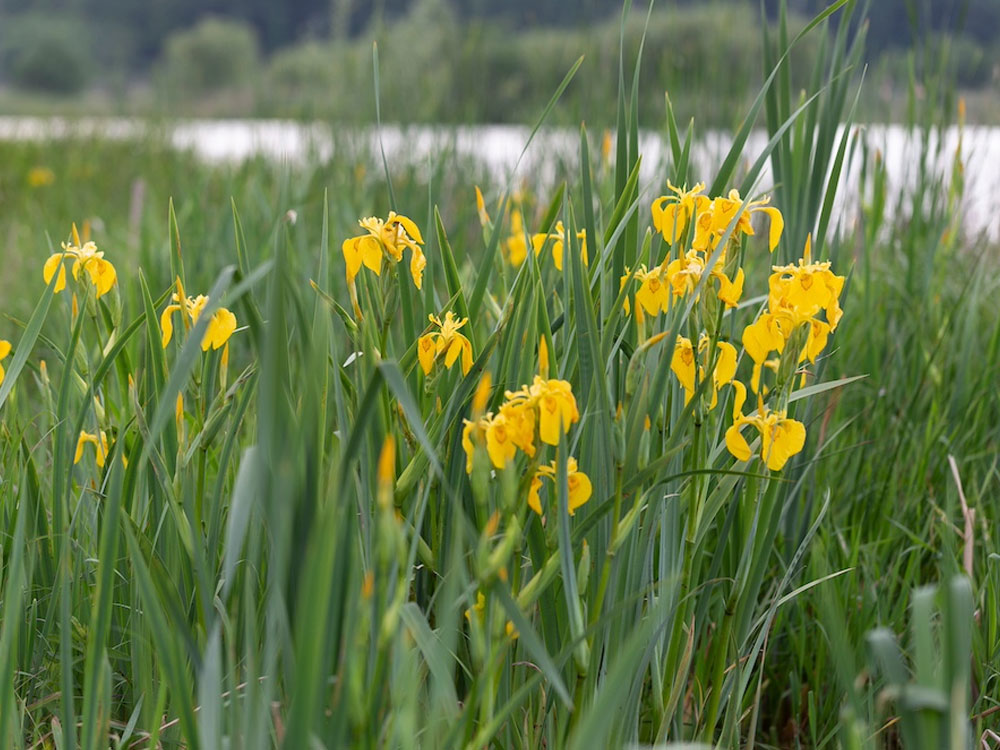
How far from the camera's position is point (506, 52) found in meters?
8.09

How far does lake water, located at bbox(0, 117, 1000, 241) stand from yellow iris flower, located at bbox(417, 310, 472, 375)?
687mm

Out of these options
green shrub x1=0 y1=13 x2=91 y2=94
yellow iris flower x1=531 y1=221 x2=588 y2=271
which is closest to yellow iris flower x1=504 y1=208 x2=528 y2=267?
yellow iris flower x1=531 y1=221 x2=588 y2=271

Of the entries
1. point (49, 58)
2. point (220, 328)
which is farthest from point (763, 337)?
point (49, 58)

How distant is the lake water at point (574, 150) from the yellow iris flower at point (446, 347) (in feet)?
Answer: 2.25

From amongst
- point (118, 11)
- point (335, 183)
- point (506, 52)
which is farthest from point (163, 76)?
point (118, 11)

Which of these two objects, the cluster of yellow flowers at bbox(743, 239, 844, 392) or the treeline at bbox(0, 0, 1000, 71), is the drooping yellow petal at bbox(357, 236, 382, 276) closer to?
the cluster of yellow flowers at bbox(743, 239, 844, 392)

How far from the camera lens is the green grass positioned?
2.00 feet

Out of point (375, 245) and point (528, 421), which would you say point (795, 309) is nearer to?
point (528, 421)

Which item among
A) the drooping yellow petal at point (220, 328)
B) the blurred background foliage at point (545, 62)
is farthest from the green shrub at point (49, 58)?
the drooping yellow petal at point (220, 328)

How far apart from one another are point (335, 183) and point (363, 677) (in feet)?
9.49

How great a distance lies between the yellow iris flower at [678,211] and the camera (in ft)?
2.97

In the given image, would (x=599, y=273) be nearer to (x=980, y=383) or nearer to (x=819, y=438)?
(x=819, y=438)

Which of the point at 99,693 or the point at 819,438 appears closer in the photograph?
the point at 99,693

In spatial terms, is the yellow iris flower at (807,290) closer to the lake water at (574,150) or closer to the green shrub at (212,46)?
the lake water at (574,150)
